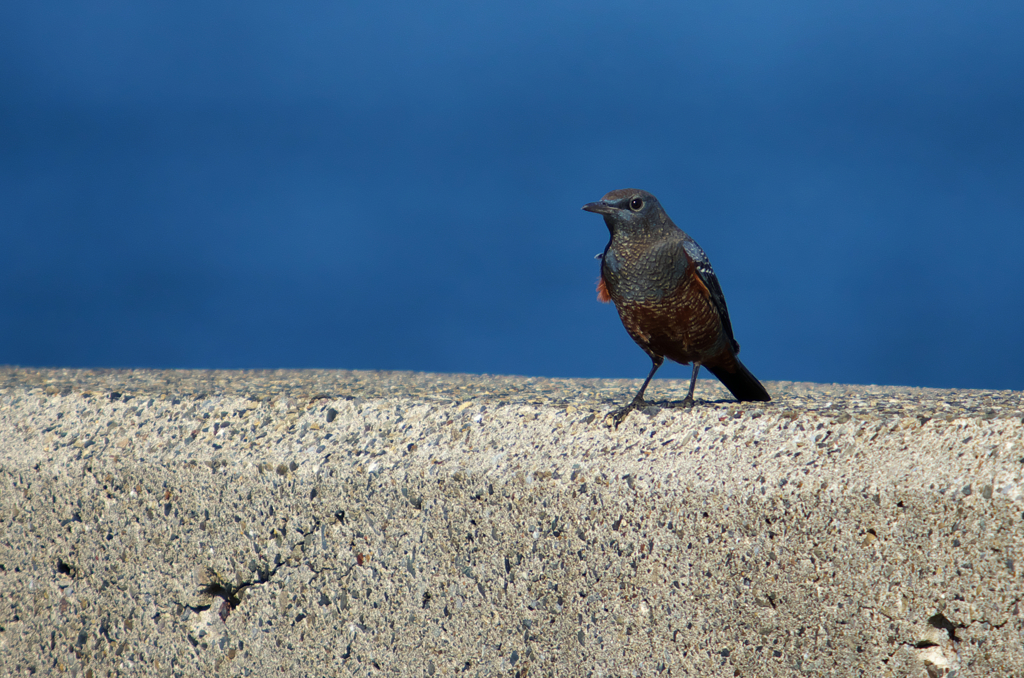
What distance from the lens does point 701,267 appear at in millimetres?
2482

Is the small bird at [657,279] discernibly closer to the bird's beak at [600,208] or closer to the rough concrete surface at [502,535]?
the bird's beak at [600,208]

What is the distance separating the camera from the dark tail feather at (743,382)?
2752mm

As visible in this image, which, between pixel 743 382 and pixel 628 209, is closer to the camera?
pixel 628 209

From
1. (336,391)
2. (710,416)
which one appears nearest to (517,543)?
(710,416)

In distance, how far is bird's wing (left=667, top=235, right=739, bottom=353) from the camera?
241 cm

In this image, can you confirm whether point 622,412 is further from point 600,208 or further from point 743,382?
point 743,382

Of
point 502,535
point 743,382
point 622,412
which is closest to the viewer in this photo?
point 502,535

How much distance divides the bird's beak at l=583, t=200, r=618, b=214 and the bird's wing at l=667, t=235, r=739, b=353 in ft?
0.70

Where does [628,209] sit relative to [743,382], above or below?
above

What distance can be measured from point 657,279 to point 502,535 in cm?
93

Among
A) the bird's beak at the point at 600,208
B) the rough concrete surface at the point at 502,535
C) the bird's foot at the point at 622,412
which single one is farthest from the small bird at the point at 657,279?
the rough concrete surface at the point at 502,535

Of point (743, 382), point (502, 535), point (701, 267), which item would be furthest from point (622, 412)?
point (743, 382)

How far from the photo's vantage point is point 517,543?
1.98m

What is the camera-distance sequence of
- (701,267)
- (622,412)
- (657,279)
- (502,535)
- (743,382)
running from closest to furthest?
(502,535)
(622,412)
(657,279)
(701,267)
(743,382)
